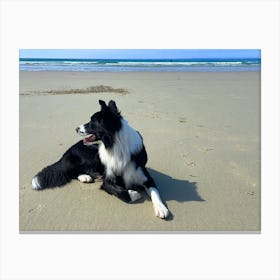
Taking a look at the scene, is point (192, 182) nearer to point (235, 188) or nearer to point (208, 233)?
point (235, 188)

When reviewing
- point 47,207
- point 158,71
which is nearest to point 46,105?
point 47,207

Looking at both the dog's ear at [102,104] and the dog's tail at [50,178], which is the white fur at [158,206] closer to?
the dog's ear at [102,104]

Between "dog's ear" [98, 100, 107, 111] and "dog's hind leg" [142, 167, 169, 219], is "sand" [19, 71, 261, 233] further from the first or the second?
"dog's ear" [98, 100, 107, 111]

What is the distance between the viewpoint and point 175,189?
4863 millimetres

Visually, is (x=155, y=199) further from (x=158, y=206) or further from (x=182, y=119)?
(x=182, y=119)

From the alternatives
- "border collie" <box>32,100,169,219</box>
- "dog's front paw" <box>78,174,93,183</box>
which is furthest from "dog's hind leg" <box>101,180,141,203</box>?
"dog's front paw" <box>78,174,93,183</box>

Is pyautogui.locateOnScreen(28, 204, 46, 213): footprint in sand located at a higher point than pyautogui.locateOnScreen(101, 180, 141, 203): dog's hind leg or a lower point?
lower

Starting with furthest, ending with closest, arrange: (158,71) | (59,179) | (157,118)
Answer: (158,71), (157,118), (59,179)

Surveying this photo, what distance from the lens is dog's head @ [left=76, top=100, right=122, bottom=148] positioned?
14.2 ft

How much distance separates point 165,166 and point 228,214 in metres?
1.63

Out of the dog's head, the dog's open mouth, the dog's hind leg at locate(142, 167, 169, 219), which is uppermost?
the dog's head

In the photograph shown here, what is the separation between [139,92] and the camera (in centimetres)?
1275

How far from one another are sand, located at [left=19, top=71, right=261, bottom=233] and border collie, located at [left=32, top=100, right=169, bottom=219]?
15cm
